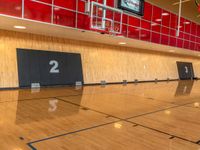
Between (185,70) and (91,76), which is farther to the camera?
(185,70)

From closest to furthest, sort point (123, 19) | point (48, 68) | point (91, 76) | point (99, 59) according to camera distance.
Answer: point (48, 68) → point (123, 19) → point (91, 76) → point (99, 59)

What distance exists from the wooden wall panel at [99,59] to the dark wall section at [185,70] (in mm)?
702

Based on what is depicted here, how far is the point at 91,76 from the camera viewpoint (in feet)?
37.5

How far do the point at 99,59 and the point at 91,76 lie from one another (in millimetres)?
1211

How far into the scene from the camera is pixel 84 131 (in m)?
3.77

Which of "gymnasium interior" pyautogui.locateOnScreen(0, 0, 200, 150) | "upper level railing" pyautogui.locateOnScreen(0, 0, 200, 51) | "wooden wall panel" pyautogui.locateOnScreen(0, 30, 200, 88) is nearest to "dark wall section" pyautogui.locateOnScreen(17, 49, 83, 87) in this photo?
"gymnasium interior" pyautogui.locateOnScreen(0, 0, 200, 150)

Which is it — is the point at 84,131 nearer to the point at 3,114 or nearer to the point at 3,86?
the point at 3,114

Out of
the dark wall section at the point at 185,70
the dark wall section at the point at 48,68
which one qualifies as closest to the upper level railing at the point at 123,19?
the dark wall section at the point at 48,68

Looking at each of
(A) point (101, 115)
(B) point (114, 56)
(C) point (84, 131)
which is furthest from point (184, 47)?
(C) point (84, 131)

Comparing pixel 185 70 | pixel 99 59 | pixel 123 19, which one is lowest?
pixel 185 70

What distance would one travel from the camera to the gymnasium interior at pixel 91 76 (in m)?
3.59

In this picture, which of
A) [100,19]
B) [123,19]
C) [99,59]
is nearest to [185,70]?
[99,59]

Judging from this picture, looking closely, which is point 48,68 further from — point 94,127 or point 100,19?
point 94,127

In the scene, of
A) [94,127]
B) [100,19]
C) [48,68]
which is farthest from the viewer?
[48,68]
